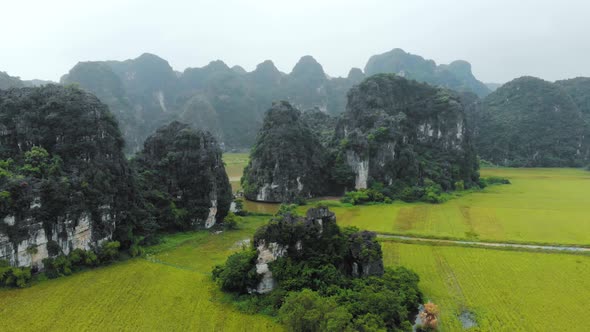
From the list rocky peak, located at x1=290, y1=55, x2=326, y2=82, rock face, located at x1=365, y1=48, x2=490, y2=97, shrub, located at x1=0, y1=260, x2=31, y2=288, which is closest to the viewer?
shrub, located at x1=0, y1=260, x2=31, y2=288

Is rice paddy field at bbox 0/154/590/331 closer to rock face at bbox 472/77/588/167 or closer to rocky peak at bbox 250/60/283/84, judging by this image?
rock face at bbox 472/77/588/167

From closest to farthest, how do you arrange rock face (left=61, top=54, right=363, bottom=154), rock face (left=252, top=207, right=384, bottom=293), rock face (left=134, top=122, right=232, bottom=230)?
1. rock face (left=252, top=207, right=384, bottom=293)
2. rock face (left=134, top=122, right=232, bottom=230)
3. rock face (left=61, top=54, right=363, bottom=154)

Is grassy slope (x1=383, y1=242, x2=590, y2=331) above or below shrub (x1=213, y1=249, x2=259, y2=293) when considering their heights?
below

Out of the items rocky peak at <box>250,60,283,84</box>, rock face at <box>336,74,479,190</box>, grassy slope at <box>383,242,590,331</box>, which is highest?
rocky peak at <box>250,60,283,84</box>

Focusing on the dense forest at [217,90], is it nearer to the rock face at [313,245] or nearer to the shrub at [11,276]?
the shrub at [11,276]

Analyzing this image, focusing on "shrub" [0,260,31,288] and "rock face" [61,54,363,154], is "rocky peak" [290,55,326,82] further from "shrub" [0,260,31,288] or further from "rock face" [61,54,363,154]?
"shrub" [0,260,31,288]

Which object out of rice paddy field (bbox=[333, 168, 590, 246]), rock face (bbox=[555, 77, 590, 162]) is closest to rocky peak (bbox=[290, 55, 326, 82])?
rock face (bbox=[555, 77, 590, 162])

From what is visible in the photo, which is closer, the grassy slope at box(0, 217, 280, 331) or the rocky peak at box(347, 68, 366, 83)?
the grassy slope at box(0, 217, 280, 331)
